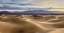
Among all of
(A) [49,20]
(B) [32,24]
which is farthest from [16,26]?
(A) [49,20]

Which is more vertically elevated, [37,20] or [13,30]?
[37,20]

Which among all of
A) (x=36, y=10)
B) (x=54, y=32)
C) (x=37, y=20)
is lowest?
(x=54, y=32)

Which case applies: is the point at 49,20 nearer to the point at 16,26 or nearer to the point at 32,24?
the point at 32,24

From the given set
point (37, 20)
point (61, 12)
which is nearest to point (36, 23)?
point (37, 20)

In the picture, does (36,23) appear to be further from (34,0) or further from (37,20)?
(34,0)

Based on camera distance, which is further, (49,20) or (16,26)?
(49,20)

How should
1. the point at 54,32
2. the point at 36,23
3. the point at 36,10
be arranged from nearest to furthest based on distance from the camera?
the point at 54,32, the point at 36,23, the point at 36,10

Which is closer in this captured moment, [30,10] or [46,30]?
[46,30]

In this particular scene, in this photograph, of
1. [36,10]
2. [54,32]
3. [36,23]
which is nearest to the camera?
[54,32]
